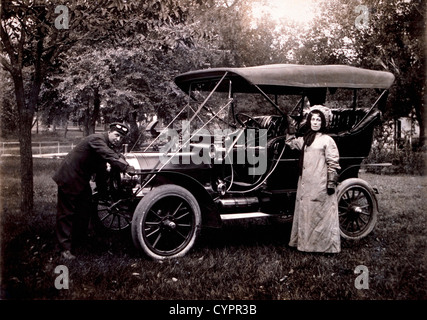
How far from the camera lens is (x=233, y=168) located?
6.11m

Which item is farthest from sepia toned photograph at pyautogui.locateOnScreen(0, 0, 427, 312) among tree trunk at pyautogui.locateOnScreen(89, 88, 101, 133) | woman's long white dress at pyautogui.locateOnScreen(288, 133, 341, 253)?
tree trunk at pyautogui.locateOnScreen(89, 88, 101, 133)

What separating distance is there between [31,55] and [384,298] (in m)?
6.18

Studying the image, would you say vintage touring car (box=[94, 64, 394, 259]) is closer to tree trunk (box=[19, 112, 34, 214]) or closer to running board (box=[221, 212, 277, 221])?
running board (box=[221, 212, 277, 221])

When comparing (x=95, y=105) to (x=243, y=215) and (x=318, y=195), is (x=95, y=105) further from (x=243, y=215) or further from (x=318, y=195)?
(x=318, y=195)

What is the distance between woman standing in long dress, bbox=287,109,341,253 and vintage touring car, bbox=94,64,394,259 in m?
0.44

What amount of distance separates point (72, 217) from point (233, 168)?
7.43 ft

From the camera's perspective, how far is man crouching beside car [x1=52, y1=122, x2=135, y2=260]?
5.09m

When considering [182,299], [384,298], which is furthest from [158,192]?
[384,298]

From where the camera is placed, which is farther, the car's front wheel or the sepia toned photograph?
the car's front wheel

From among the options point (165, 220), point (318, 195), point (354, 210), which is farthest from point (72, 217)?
point (354, 210)

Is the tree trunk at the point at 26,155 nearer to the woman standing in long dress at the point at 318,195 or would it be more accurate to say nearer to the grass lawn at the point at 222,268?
the grass lawn at the point at 222,268

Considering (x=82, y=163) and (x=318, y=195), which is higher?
(x=82, y=163)

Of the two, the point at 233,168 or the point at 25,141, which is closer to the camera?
the point at 233,168
